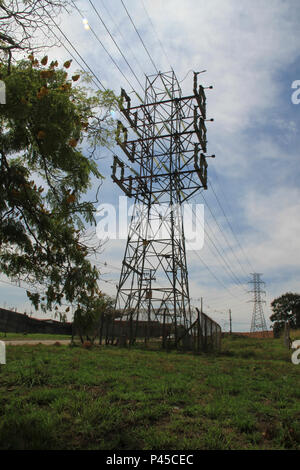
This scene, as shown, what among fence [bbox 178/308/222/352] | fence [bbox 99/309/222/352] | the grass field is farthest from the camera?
fence [bbox 99/309/222/352]

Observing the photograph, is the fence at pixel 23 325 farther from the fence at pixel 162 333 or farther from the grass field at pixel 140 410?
the grass field at pixel 140 410

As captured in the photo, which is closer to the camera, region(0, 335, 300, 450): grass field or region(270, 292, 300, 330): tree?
region(0, 335, 300, 450): grass field

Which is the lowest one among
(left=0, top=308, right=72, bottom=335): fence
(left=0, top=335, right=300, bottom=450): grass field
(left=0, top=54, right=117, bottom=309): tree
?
(left=0, top=308, right=72, bottom=335): fence

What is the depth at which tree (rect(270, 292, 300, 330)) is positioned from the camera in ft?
225

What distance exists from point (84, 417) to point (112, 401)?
88cm

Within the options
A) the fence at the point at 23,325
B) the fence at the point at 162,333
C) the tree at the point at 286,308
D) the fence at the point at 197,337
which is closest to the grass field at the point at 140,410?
the fence at the point at 197,337

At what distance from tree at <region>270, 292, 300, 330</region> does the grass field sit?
67.2 meters

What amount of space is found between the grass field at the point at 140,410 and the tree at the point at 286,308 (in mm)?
67170

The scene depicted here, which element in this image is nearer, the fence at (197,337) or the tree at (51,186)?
the tree at (51,186)

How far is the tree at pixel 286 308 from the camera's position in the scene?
2704 inches

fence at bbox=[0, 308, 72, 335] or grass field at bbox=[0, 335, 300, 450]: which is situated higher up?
grass field at bbox=[0, 335, 300, 450]

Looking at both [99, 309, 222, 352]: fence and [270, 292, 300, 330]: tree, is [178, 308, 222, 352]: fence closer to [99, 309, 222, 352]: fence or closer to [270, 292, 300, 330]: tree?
[99, 309, 222, 352]: fence

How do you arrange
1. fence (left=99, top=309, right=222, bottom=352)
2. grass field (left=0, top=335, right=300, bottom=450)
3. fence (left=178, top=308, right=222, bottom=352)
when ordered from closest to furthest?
grass field (left=0, top=335, right=300, bottom=450)
fence (left=178, top=308, right=222, bottom=352)
fence (left=99, top=309, right=222, bottom=352)

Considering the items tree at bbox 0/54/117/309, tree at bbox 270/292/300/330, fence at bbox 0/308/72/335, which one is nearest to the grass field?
tree at bbox 0/54/117/309
